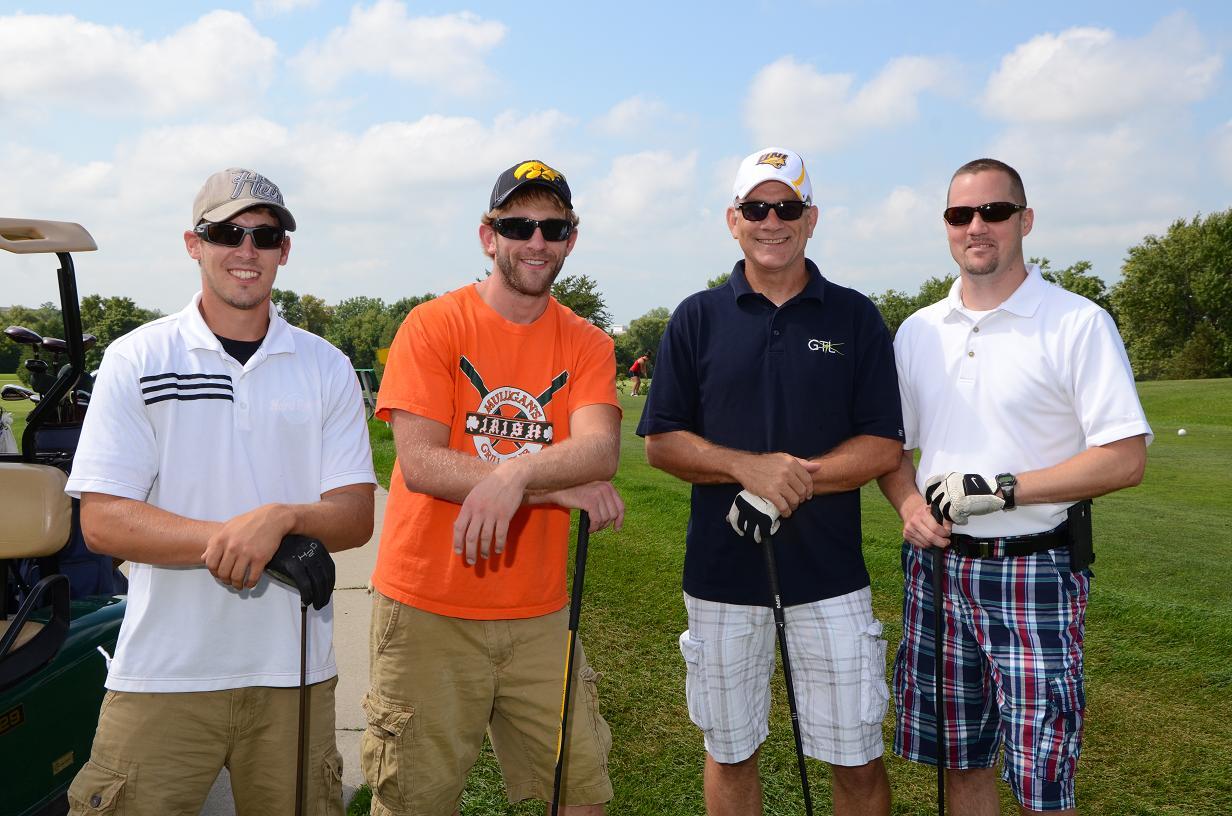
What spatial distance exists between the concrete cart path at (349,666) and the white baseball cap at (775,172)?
1.78 m

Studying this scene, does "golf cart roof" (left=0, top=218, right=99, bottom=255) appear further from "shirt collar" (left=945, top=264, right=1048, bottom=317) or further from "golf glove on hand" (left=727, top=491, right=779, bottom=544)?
"shirt collar" (left=945, top=264, right=1048, bottom=317)

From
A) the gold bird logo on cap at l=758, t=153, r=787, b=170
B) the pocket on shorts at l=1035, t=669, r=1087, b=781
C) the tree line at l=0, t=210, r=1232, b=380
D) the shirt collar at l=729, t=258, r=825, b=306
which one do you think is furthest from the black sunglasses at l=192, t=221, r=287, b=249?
the tree line at l=0, t=210, r=1232, b=380

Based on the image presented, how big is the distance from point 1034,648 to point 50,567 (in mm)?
3368

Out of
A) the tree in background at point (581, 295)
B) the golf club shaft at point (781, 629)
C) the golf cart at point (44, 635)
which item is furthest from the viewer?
the tree in background at point (581, 295)

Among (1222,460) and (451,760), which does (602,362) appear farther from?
(1222,460)

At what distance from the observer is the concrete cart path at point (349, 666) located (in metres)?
3.96

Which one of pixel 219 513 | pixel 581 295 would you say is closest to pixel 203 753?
pixel 219 513

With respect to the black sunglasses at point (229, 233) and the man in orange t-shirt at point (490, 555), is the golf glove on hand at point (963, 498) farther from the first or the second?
the black sunglasses at point (229, 233)

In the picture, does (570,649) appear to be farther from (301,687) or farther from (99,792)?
(99,792)

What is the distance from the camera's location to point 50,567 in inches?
128

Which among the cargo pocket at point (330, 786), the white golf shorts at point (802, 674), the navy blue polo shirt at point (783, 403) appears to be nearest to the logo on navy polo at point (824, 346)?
the navy blue polo shirt at point (783, 403)

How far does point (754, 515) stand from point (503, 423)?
86 centimetres

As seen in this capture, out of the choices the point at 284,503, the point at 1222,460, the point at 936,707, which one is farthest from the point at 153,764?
the point at 1222,460

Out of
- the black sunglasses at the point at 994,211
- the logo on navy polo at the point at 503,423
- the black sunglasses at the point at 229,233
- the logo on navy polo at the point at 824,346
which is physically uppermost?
the black sunglasses at the point at 994,211
